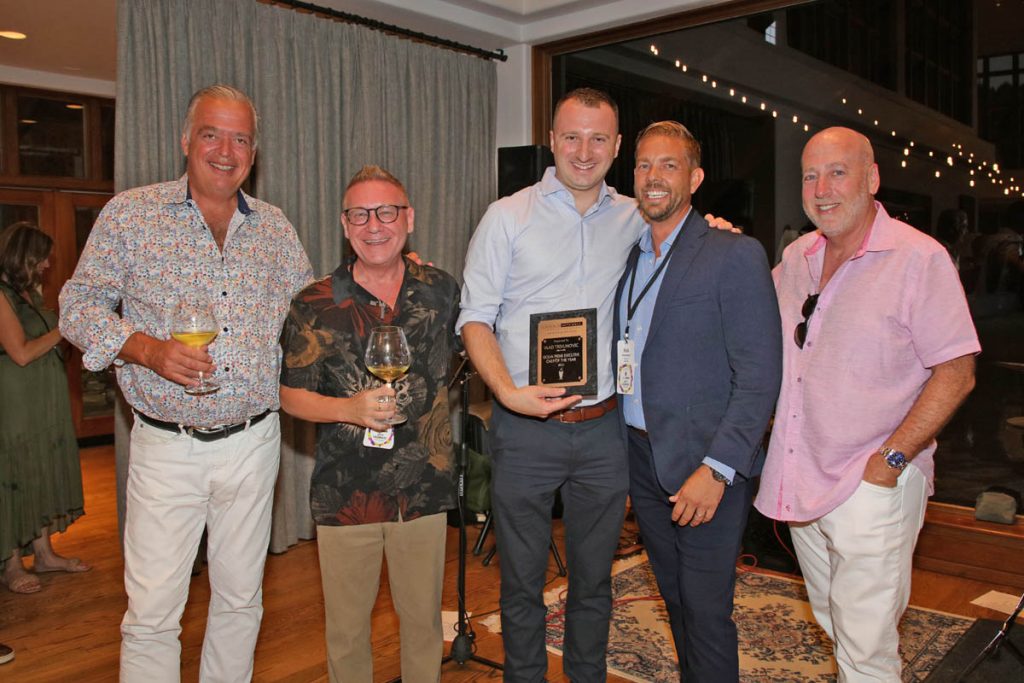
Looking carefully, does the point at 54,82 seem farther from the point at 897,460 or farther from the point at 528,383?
the point at 897,460

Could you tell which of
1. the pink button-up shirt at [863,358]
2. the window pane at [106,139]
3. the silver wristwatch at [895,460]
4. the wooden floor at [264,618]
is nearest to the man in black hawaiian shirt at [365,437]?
the wooden floor at [264,618]

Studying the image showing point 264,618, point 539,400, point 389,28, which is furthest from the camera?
point 389,28

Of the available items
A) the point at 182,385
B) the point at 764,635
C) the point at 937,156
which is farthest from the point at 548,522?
the point at 937,156

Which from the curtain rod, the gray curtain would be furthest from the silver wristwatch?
the curtain rod

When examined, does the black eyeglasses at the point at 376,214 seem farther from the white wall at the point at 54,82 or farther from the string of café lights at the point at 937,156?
the white wall at the point at 54,82

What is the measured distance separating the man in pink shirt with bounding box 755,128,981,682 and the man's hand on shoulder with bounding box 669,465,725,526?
0.75ft

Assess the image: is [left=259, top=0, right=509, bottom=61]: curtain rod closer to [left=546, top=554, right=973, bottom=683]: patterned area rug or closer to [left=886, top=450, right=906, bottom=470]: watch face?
[left=546, top=554, right=973, bottom=683]: patterned area rug

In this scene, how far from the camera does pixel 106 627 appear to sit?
3896mm

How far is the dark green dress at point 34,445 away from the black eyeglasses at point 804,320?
392 cm

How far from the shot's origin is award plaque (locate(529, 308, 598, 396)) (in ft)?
7.99

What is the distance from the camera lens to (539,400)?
2350 millimetres

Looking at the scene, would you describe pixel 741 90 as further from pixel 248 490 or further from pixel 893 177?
pixel 248 490

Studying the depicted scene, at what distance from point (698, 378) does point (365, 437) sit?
0.97m

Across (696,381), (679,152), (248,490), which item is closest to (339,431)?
(248,490)
